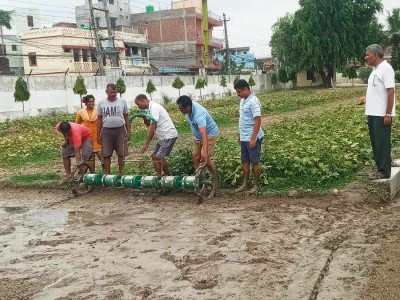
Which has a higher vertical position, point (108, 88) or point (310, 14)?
point (310, 14)

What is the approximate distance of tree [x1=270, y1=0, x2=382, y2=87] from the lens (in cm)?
4434

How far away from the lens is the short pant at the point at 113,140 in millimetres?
8469

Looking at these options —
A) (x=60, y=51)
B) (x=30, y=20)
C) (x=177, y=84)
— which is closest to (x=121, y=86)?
(x=177, y=84)

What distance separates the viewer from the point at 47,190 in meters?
8.71

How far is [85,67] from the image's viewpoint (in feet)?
148

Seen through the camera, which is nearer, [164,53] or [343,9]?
[343,9]

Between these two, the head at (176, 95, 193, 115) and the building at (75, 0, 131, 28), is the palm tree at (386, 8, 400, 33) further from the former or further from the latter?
the head at (176, 95, 193, 115)

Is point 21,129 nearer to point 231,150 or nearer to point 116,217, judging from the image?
point 231,150

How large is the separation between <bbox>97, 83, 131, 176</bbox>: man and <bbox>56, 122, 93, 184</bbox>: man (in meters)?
0.22

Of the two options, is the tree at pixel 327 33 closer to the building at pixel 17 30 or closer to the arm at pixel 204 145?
the building at pixel 17 30

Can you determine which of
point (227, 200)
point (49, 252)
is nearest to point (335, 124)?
point (227, 200)

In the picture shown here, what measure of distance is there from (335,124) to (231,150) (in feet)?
16.2

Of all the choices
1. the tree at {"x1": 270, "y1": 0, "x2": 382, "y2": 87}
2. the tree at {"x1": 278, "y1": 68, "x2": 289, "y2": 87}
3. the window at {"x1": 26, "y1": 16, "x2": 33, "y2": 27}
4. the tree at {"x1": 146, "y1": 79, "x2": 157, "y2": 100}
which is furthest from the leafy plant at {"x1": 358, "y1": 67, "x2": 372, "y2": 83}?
the window at {"x1": 26, "y1": 16, "x2": 33, "y2": 27}

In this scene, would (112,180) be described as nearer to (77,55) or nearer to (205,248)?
(205,248)
